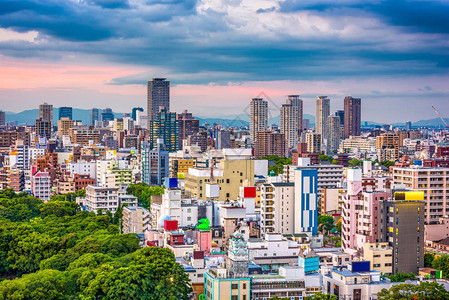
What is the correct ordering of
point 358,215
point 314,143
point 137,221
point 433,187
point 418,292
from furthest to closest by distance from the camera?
point 314,143 → point 137,221 → point 433,187 → point 358,215 → point 418,292

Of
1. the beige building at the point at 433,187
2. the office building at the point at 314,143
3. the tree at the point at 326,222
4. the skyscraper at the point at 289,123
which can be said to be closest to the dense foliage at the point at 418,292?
the beige building at the point at 433,187

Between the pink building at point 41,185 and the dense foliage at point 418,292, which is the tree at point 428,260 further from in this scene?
the pink building at point 41,185

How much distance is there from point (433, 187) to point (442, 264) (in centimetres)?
1687

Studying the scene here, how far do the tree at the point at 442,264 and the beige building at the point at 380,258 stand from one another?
2798 mm

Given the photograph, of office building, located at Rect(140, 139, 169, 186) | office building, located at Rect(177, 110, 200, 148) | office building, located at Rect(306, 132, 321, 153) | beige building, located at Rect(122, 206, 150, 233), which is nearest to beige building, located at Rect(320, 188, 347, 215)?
beige building, located at Rect(122, 206, 150, 233)

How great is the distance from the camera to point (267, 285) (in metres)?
36.6

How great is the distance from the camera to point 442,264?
143ft

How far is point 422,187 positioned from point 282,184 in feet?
42.0

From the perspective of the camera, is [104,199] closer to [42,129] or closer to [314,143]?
[314,143]

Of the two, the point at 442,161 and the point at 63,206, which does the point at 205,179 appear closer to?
the point at 63,206

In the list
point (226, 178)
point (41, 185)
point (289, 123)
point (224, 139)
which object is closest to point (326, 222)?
point (226, 178)

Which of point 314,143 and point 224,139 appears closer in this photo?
point 224,139

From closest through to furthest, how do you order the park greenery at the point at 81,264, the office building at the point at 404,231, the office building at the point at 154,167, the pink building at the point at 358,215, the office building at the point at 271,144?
the park greenery at the point at 81,264
the office building at the point at 404,231
the pink building at the point at 358,215
the office building at the point at 154,167
the office building at the point at 271,144

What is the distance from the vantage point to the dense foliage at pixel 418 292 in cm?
3409
